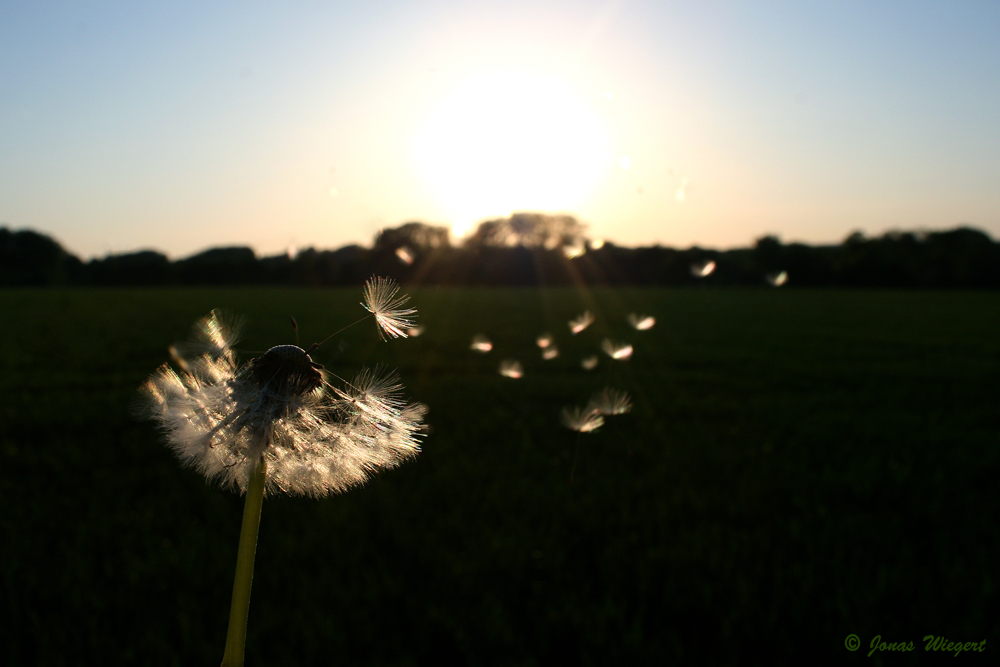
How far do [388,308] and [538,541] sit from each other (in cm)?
379

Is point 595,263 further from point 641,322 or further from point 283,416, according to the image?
point 283,416

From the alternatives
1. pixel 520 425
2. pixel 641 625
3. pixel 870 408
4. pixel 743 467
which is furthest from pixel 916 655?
pixel 870 408

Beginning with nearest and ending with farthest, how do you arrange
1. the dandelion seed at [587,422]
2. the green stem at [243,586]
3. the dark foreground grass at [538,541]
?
the green stem at [243,586], the dandelion seed at [587,422], the dark foreground grass at [538,541]

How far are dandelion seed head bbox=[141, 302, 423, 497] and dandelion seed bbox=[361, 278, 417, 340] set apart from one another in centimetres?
7

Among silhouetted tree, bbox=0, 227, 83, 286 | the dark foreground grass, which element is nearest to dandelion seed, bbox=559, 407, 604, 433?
the dark foreground grass

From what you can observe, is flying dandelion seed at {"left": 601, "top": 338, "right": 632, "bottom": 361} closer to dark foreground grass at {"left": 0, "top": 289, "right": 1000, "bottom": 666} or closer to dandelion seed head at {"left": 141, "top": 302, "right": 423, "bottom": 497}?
dark foreground grass at {"left": 0, "top": 289, "right": 1000, "bottom": 666}

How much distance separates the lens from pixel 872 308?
27.3m

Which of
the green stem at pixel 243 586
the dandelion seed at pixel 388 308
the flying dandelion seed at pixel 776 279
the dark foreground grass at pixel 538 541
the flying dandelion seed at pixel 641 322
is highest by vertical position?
the flying dandelion seed at pixel 776 279

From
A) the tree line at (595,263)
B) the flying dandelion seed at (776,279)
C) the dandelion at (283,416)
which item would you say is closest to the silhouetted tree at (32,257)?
the tree line at (595,263)

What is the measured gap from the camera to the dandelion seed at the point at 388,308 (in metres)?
0.55

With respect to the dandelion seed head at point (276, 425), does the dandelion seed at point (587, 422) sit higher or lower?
lower

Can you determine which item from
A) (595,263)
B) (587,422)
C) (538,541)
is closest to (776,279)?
(538,541)

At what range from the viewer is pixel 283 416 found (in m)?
0.50

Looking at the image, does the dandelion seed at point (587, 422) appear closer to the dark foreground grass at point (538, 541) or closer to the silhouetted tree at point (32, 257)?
the dark foreground grass at point (538, 541)
